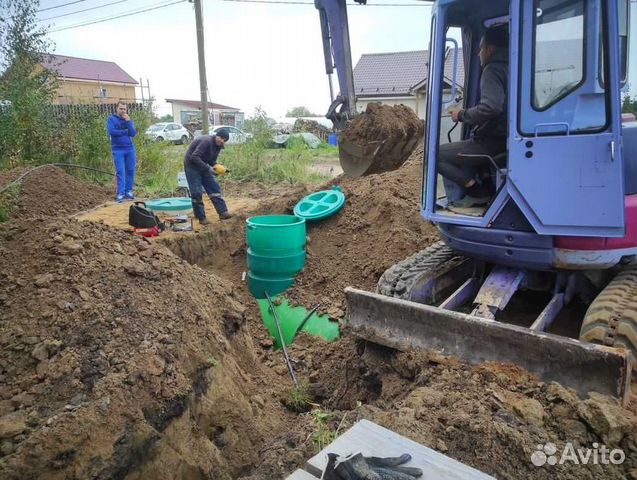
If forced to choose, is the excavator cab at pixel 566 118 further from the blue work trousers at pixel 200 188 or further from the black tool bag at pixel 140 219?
the blue work trousers at pixel 200 188

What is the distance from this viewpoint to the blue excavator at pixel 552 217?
9.00ft

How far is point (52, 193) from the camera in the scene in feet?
28.0

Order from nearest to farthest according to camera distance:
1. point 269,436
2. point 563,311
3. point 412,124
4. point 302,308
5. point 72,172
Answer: point 269,436
point 563,311
point 302,308
point 412,124
point 72,172

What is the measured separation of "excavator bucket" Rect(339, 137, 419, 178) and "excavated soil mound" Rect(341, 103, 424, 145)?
0.09 m

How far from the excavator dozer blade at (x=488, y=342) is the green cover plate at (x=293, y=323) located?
1.46 metres

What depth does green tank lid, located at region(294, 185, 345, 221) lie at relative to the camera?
6589mm

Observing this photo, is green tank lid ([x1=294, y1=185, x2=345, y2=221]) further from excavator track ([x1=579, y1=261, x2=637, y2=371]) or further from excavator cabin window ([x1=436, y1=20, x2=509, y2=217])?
excavator track ([x1=579, y1=261, x2=637, y2=371])

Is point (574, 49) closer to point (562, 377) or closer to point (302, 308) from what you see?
point (562, 377)

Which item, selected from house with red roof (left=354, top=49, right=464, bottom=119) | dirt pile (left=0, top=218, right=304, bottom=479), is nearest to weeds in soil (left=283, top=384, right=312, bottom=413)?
dirt pile (left=0, top=218, right=304, bottom=479)

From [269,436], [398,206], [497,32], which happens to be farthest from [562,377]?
[398,206]

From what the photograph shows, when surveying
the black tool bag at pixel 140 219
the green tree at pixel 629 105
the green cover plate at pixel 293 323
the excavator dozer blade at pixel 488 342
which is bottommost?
the green cover plate at pixel 293 323

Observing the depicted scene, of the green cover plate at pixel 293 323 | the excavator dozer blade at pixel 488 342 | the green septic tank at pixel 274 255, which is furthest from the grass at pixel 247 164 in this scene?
the excavator dozer blade at pixel 488 342

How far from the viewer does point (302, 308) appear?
17.7 feet

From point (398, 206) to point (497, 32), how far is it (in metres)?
2.94
